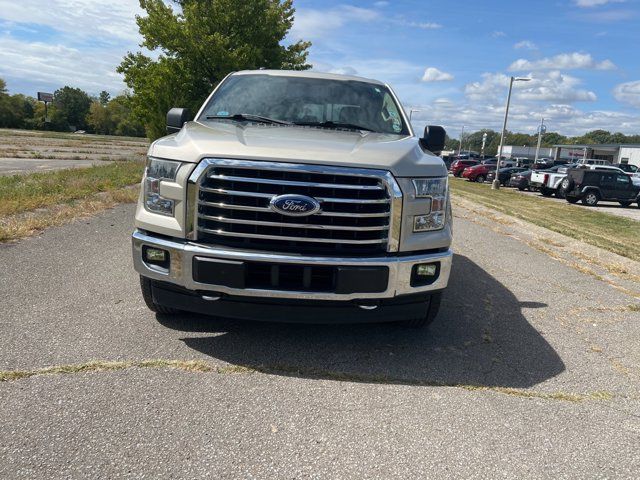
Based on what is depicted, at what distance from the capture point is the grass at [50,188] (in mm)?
7949

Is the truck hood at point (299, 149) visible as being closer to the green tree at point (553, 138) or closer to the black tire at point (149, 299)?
the black tire at point (149, 299)

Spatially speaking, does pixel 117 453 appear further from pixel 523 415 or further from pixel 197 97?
pixel 197 97

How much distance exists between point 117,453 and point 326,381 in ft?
4.07

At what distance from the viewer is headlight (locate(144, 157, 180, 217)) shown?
3213 millimetres

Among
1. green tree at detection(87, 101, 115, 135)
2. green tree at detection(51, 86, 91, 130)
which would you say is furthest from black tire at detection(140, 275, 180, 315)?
green tree at detection(87, 101, 115, 135)

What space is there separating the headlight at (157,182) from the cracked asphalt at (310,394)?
93 cm

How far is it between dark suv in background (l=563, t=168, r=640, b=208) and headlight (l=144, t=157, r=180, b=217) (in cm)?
2236

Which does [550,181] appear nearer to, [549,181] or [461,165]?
[549,181]

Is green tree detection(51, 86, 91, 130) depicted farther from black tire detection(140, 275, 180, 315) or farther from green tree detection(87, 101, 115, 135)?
black tire detection(140, 275, 180, 315)

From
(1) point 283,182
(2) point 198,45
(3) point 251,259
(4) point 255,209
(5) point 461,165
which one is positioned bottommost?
(5) point 461,165

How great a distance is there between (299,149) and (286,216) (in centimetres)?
43

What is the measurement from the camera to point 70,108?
116000 millimetres

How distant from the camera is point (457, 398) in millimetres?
2967

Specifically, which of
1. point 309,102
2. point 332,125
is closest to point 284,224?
point 332,125
